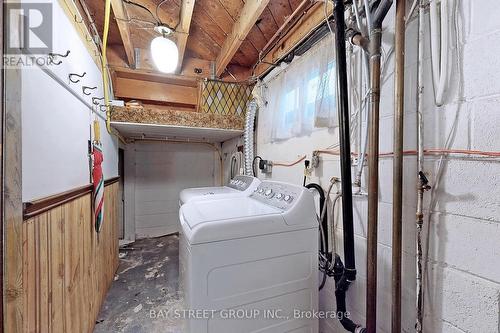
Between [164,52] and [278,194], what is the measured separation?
156 centimetres

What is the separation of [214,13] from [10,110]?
2059 millimetres

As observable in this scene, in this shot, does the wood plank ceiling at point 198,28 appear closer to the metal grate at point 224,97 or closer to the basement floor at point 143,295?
the metal grate at point 224,97

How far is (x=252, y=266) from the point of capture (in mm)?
1199

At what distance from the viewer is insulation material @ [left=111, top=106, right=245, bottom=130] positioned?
248 cm

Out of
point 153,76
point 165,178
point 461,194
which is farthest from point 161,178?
point 461,194

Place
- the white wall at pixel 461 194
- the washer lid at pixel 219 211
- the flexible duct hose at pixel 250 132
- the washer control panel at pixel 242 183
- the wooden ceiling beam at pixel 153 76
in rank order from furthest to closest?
the wooden ceiling beam at pixel 153 76, the flexible duct hose at pixel 250 132, the washer control panel at pixel 242 183, the washer lid at pixel 219 211, the white wall at pixel 461 194

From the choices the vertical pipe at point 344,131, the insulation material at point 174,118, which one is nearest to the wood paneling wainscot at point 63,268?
the insulation material at point 174,118

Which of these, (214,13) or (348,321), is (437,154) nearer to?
(348,321)

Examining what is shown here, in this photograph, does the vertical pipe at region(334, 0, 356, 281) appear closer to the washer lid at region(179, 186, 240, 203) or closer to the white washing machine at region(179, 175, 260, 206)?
the white washing machine at region(179, 175, 260, 206)

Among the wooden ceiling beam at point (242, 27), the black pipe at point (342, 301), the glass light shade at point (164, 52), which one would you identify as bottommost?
the black pipe at point (342, 301)

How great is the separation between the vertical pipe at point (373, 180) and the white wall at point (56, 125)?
5.14 ft

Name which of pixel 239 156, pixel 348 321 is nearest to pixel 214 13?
pixel 239 156

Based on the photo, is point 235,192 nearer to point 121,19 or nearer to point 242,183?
point 242,183

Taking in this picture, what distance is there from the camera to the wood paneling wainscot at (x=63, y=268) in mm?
896
